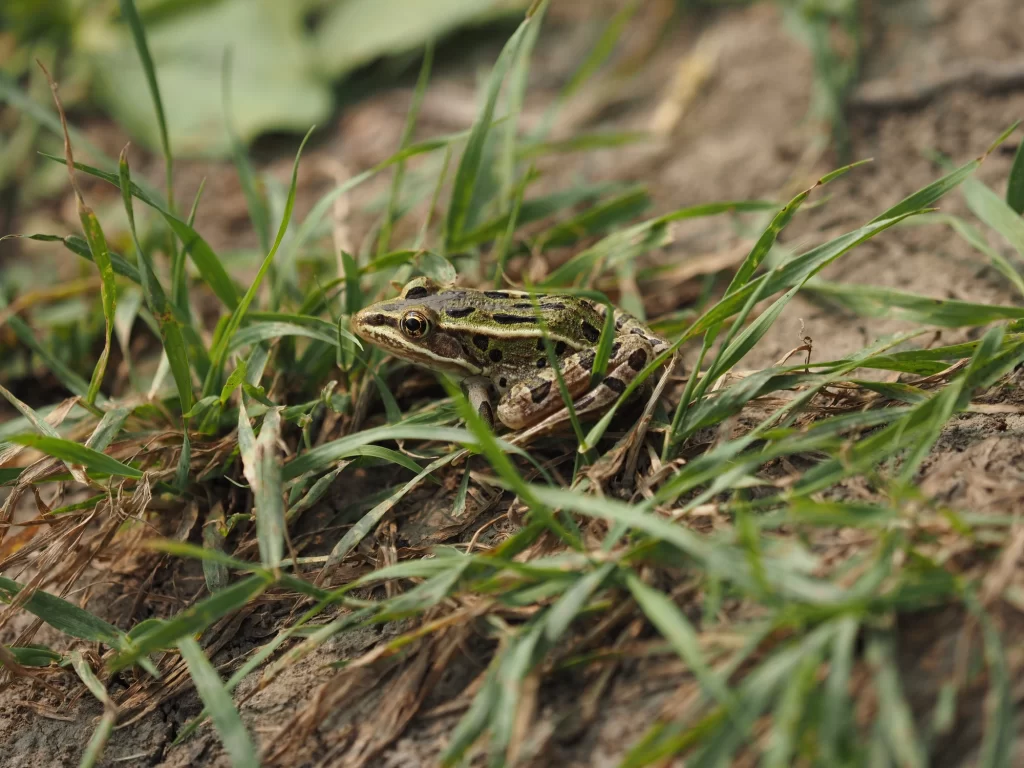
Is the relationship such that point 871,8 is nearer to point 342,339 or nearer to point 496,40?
point 496,40

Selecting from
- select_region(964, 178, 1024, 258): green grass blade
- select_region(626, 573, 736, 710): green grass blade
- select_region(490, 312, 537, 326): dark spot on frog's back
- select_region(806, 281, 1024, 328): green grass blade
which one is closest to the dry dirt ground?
select_region(806, 281, 1024, 328): green grass blade

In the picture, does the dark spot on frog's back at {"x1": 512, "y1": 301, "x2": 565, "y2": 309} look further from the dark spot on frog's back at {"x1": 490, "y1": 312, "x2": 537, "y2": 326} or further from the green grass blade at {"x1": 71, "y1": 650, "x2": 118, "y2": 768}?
the green grass blade at {"x1": 71, "y1": 650, "x2": 118, "y2": 768}

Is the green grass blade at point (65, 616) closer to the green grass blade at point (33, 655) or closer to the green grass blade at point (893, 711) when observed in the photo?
the green grass blade at point (33, 655)

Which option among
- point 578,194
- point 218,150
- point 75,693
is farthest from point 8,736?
point 218,150

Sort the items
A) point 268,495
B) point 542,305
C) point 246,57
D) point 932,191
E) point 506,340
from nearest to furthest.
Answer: point 268,495 < point 932,191 < point 542,305 < point 506,340 < point 246,57

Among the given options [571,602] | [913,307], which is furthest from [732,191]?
[571,602]

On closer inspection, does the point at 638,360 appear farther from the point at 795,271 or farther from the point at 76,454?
the point at 76,454

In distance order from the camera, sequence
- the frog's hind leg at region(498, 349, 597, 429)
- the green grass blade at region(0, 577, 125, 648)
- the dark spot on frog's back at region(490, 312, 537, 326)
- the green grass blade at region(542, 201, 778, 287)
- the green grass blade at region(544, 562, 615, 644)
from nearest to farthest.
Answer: the green grass blade at region(544, 562, 615, 644), the green grass blade at region(0, 577, 125, 648), the frog's hind leg at region(498, 349, 597, 429), the dark spot on frog's back at region(490, 312, 537, 326), the green grass blade at region(542, 201, 778, 287)
